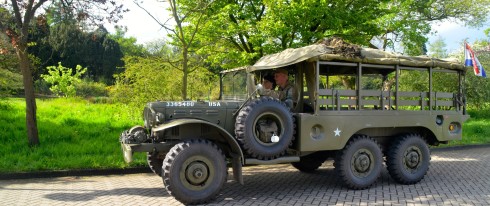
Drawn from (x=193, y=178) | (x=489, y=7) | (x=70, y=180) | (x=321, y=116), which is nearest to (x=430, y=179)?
(x=321, y=116)

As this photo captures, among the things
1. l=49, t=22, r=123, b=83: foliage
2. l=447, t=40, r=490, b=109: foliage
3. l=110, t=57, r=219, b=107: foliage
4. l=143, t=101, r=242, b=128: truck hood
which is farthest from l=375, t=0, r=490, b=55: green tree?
l=49, t=22, r=123, b=83: foliage

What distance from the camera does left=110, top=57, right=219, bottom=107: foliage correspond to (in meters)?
12.6

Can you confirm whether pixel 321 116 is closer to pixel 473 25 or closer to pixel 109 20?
pixel 109 20

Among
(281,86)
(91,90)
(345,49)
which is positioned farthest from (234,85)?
(91,90)

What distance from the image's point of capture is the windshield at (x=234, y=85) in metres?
8.39

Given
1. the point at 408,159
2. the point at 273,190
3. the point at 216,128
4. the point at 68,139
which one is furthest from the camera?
the point at 68,139

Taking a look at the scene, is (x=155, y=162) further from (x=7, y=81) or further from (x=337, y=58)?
(x=7, y=81)

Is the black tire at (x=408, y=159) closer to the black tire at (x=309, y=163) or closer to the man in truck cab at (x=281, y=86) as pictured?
the black tire at (x=309, y=163)

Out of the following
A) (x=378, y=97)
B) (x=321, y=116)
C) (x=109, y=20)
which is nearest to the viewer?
(x=321, y=116)

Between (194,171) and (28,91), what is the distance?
5.73 metres

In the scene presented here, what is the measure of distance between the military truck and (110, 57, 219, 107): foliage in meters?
4.21

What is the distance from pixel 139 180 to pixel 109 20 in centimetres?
399

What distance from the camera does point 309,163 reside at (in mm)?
9695

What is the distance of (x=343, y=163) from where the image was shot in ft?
26.1
